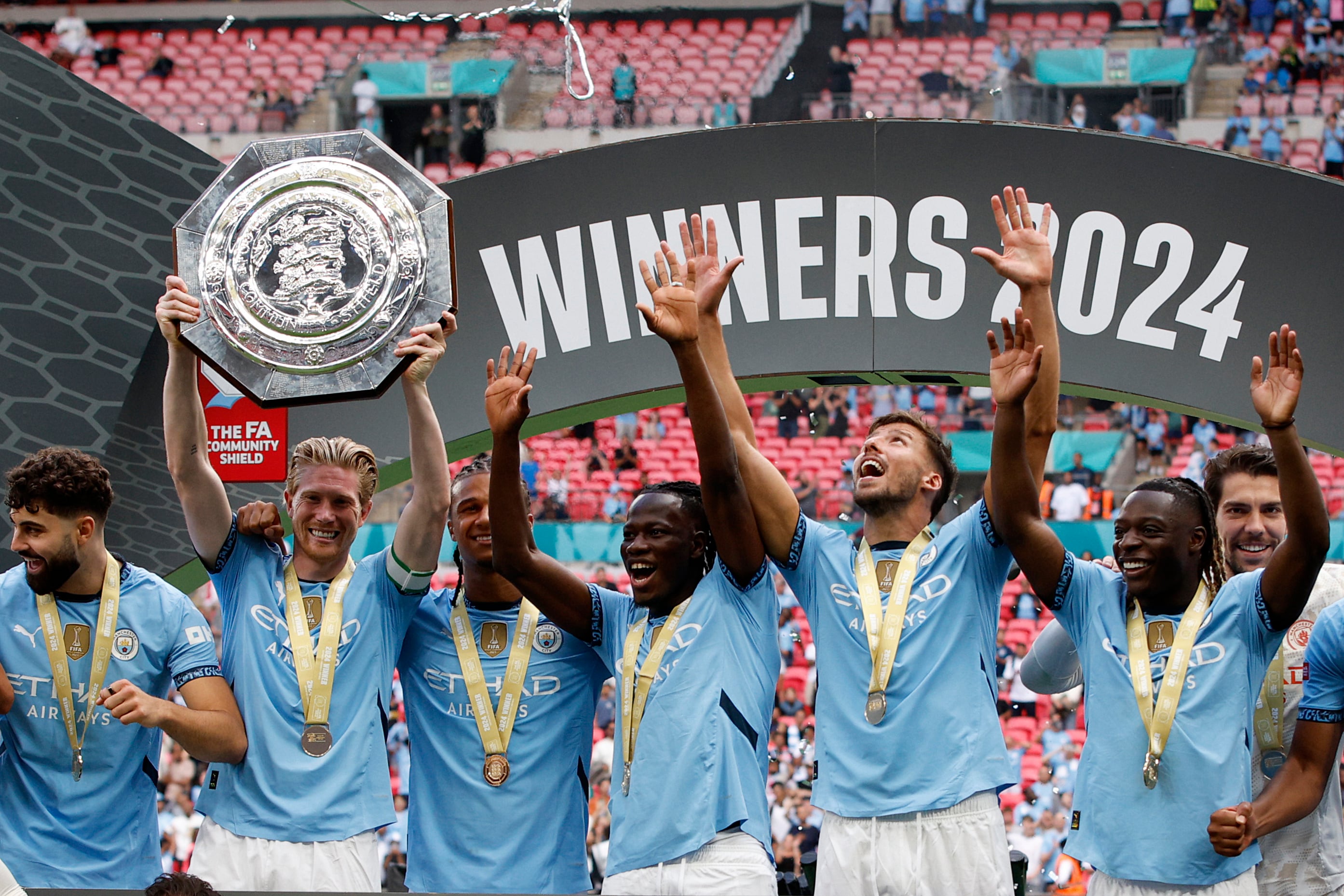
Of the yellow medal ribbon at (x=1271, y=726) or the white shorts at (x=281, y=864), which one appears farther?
the yellow medal ribbon at (x=1271, y=726)

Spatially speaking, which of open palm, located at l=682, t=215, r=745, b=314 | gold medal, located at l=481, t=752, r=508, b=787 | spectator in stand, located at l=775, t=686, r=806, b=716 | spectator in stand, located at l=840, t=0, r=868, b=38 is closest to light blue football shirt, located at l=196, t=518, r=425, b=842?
gold medal, located at l=481, t=752, r=508, b=787

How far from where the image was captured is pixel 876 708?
3.80 metres

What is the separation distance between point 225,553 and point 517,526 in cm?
93

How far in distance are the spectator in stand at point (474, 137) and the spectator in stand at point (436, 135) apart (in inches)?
34.2

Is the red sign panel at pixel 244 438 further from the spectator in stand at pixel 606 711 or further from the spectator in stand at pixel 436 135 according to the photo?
the spectator in stand at pixel 606 711

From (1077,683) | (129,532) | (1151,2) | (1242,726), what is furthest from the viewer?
(1151,2)

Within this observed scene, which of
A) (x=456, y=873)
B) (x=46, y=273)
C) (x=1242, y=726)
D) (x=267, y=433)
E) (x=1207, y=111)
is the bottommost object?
(x=456, y=873)

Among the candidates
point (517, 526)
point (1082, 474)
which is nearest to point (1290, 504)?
point (517, 526)

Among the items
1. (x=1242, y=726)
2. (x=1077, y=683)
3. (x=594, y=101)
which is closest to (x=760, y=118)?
(x=594, y=101)

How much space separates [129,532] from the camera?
5410mm

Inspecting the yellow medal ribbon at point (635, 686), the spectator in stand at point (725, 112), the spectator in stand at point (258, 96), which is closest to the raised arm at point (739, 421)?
the yellow medal ribbon at point (635, 686)

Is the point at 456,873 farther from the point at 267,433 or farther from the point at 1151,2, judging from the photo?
the point at 1151,2

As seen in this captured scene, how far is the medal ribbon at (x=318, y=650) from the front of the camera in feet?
13.4

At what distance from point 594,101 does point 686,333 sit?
206 centimetres
